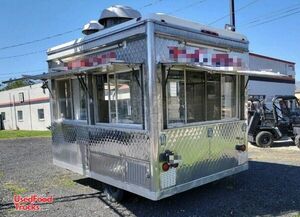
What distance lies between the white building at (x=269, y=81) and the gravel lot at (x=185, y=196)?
8640mm

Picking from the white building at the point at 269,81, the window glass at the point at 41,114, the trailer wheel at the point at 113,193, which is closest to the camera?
the trailer wheel at the point at 113,193

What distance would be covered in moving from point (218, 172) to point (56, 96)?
378 cm

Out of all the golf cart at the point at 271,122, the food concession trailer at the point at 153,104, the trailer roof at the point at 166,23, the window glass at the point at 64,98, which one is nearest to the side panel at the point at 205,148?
the food concession trailer at the point at 153,104

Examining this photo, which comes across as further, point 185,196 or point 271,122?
point 271,122

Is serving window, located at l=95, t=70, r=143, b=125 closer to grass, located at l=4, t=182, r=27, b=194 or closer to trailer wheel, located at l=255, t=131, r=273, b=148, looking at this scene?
grass, located at l=4, t=182, r=27, b=194

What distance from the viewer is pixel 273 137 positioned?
36.4ft

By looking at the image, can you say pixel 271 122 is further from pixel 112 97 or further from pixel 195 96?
pixel 112 97

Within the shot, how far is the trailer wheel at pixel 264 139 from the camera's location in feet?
36.0

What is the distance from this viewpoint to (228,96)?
19.1 ft

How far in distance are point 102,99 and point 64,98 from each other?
1.48 m

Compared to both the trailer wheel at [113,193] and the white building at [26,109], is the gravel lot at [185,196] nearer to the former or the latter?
the trailer wheel at [113,193]

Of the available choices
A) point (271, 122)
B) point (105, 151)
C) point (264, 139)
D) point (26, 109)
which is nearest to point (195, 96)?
point (105, 151)

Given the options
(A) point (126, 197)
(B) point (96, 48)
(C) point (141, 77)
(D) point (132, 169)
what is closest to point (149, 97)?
(C) point (141, 77)

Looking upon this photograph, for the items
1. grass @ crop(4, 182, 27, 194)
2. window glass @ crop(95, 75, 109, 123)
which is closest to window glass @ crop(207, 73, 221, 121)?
window glass @ crop(95, 75, 109, 123)
